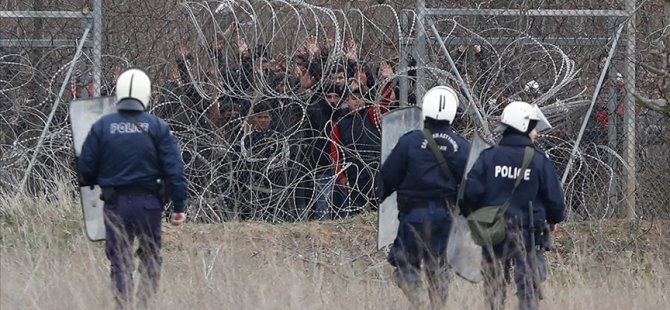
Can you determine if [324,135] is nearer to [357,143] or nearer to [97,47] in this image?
[357,143]

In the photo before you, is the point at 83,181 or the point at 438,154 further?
the point at 438,154

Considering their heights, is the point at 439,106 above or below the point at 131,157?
above

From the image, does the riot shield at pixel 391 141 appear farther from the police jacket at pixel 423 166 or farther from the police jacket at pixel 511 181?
the police jacket at pixel 511 181

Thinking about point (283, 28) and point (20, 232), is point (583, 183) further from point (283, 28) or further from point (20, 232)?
point (20, 232)

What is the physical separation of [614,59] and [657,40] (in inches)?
16.9

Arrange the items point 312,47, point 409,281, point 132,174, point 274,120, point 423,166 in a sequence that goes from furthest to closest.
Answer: point 274,120 → point 312,47 → point 409,281 → point 423,166 → point 132,174

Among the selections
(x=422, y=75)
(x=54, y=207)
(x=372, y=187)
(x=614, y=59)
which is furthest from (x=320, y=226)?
(x=614, y=59)

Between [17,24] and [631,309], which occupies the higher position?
[17,24]

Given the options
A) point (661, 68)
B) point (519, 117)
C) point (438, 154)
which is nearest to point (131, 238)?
point (438, 154)

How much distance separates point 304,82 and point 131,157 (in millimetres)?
3271

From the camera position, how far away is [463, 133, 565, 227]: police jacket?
7879mm

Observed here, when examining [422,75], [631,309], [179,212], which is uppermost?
[422,75]

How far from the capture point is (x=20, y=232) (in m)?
10.2

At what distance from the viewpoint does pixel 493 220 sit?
7.84m
